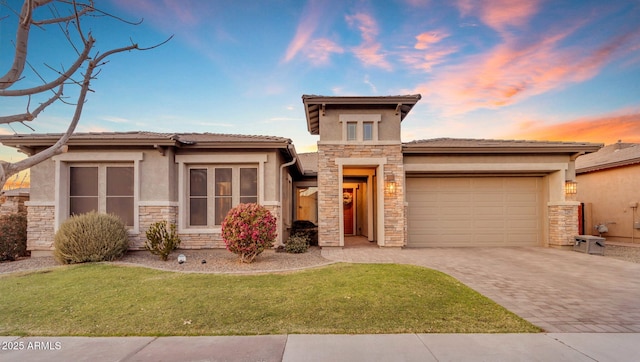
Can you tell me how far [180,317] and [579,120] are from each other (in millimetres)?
16748

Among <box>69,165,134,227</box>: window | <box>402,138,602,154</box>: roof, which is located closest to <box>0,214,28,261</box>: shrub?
<box>69,165,134,227</box>: window

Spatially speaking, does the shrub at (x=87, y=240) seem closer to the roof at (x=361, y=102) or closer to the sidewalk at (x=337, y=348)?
the sidewalk at (x=337, y=348)

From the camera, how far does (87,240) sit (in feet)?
26.6

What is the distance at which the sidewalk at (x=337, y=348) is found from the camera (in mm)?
3203

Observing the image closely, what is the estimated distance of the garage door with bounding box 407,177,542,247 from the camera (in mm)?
11578

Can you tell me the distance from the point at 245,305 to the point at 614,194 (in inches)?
681

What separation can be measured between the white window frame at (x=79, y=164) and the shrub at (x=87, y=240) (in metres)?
1.15

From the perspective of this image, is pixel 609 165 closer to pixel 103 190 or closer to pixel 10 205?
pixel 103 190

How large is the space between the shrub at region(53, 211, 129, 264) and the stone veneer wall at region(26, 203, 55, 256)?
1733mm

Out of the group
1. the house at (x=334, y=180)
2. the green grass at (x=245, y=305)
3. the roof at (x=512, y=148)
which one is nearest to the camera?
the green grass at (x=245, y=305)

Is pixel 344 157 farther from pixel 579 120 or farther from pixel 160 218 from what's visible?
pixel 579 120

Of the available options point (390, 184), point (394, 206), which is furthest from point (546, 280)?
point (390, 184)

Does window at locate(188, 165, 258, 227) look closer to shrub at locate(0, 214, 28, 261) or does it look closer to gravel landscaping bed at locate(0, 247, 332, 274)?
gravel landscaping bed at locate(0, 247, 332, 274)

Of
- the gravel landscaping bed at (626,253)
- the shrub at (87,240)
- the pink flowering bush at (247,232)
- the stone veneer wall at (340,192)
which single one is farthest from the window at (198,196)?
the gravel landscaping bed at (626,253)
